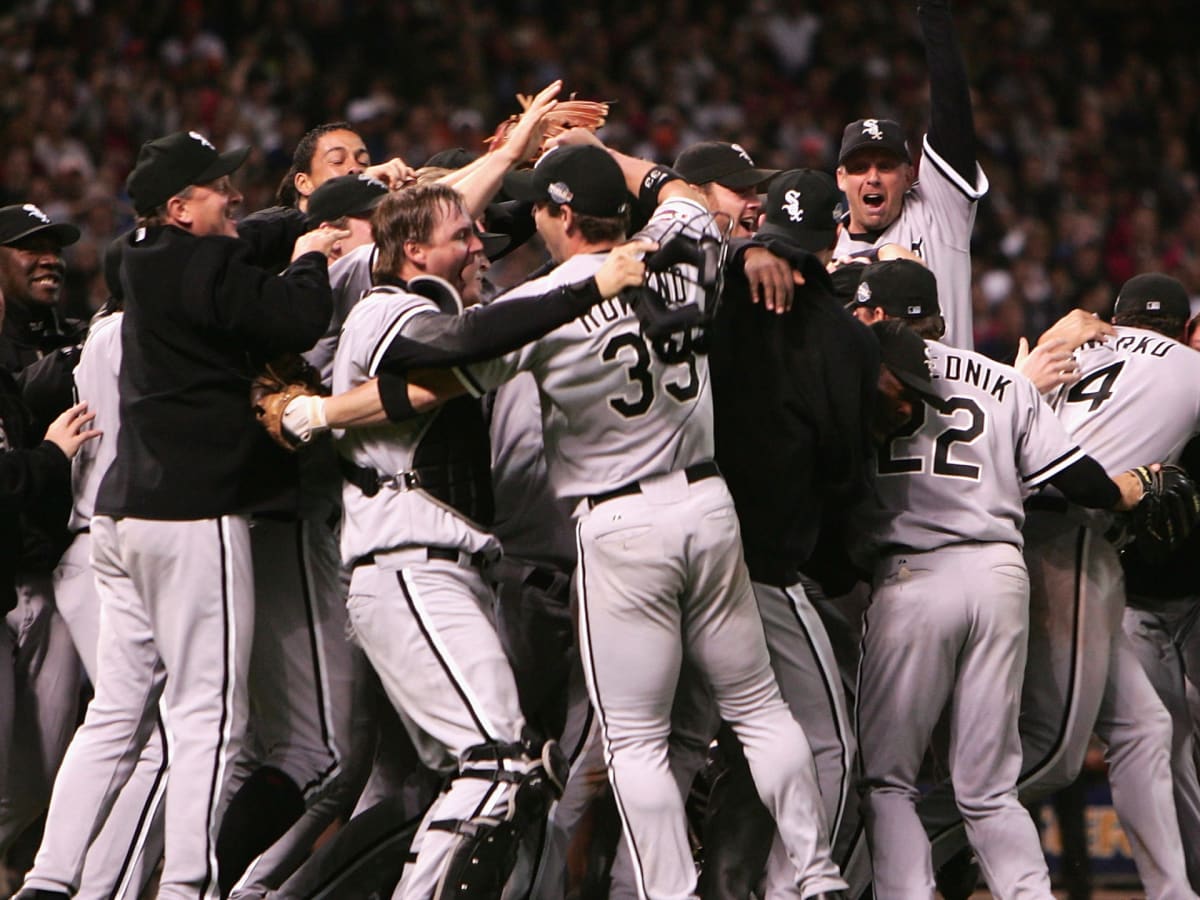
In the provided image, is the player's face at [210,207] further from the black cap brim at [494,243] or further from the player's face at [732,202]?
the player's face at [732,202]

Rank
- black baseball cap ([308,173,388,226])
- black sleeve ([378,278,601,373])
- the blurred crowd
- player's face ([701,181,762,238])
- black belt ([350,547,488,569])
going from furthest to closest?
1. the blurred crowd
2. player's face ([701,181,762,238])
3. black baseball cap ([308,173,388,226])
4. black belt ([350,547,488,569])
5. black sleeve ([378,278,601,373])

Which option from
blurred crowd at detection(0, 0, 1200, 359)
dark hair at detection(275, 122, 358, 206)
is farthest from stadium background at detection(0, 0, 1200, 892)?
dark hair at detection(275, 122, 358, 206)

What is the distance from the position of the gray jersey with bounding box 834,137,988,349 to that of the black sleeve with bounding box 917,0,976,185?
46mm

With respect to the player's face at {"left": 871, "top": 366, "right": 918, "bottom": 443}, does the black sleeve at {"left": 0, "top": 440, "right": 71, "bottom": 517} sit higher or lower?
higher

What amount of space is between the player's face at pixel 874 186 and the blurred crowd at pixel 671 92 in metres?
5.01

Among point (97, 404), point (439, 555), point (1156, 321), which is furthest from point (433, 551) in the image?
point (1156, 321)

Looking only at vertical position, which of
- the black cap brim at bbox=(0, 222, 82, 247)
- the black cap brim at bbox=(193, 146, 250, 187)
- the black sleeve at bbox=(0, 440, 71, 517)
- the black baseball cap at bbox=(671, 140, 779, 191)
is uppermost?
the black cap brim at bbox=(193, 146, 250, 187)

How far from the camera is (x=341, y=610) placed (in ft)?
17.2

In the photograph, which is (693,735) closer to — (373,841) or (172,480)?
(373,841)

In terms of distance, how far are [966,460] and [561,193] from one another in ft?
4.84

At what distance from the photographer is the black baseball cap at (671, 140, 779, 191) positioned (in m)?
5.70

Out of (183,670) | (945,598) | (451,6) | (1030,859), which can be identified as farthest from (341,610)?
(451,6)

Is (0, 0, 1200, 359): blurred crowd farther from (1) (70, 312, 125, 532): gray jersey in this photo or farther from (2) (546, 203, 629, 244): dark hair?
(2) (546, 203, 629, 244): dark hair

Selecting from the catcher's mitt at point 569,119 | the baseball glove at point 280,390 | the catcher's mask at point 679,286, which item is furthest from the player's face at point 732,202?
the baseball glove at point 280,390
